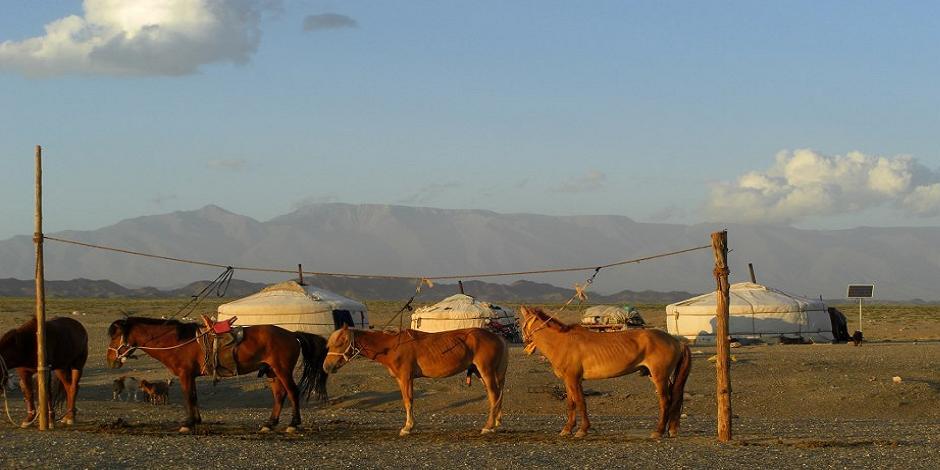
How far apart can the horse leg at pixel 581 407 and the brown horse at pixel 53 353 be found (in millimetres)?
7750

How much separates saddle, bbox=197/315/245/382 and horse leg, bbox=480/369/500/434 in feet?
12.2

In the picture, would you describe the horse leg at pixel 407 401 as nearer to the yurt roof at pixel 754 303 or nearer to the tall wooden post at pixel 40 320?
the tall wooden post at pixel 40 320

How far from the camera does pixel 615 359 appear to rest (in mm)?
17094

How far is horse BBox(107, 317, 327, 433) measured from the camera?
1801 centimetres

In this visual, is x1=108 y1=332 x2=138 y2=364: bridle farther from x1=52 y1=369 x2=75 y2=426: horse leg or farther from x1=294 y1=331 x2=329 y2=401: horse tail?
x1=294 y1=331 x2=329 y2=401: horse tail

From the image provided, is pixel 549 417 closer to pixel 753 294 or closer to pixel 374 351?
pixel 374 351

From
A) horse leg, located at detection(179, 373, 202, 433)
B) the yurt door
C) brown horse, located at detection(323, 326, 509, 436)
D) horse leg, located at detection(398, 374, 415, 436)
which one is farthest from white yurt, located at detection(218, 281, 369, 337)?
horse leg, located at detection(398, 374, 415, 436)

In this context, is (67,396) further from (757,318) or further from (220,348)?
(757,318)

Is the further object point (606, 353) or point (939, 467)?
point (606, 353)

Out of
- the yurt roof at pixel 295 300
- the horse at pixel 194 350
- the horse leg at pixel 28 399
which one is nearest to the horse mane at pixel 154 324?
the horse at pixel 194 350

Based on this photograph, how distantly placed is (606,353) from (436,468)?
172 inches

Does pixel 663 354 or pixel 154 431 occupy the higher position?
pixel 663 354

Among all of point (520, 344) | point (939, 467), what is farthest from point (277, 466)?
point (520, 344)

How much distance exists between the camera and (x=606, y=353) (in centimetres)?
1720
